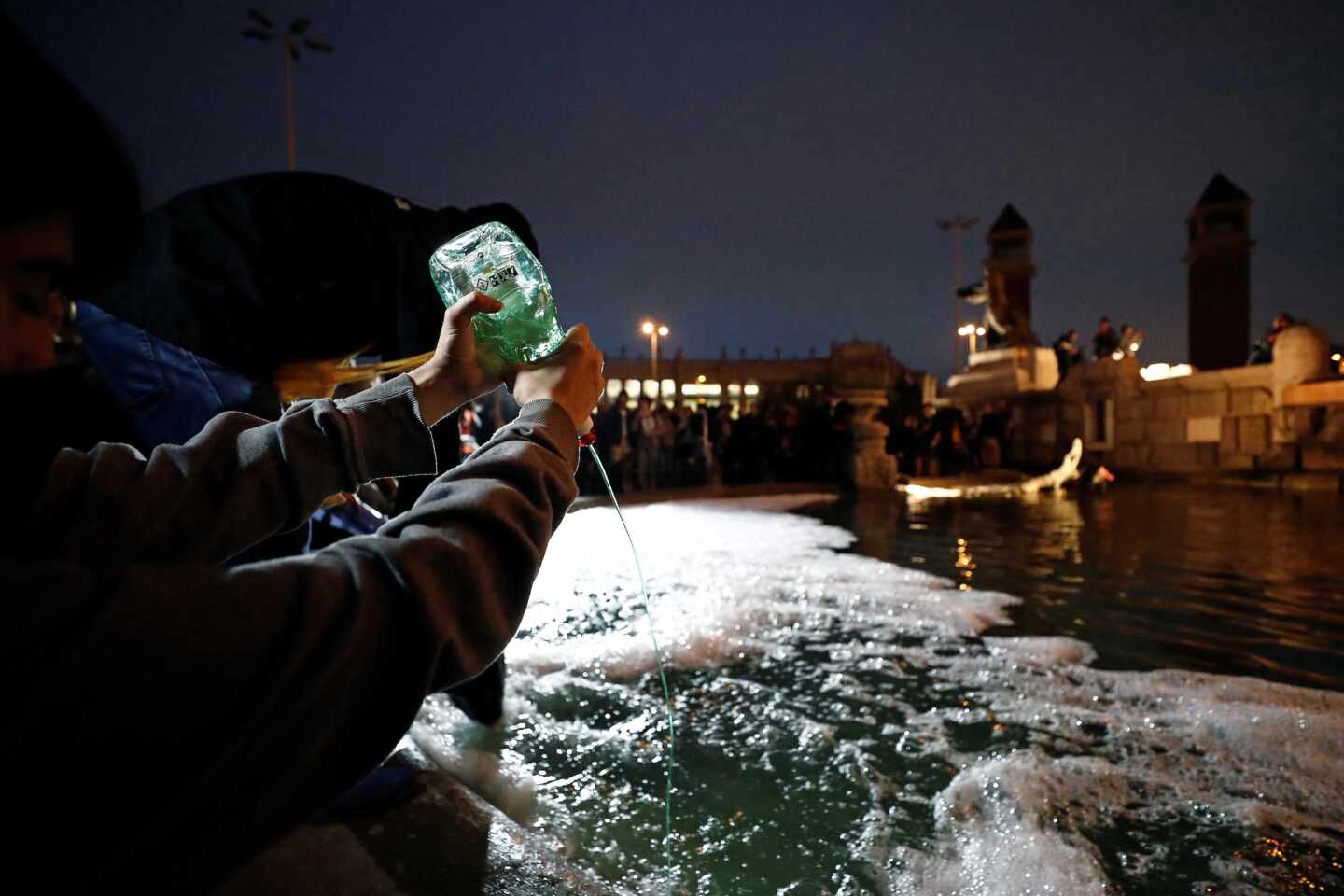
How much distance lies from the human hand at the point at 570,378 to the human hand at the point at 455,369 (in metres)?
0.20

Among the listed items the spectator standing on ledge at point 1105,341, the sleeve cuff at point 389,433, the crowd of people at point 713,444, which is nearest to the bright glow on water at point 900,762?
the sleeve cuff at point 389,433

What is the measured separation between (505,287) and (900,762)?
2.20 meters

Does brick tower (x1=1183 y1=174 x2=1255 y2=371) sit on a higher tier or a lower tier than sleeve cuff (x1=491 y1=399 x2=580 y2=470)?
higher

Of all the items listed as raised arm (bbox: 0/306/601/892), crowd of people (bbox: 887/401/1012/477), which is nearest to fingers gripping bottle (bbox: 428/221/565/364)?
raised arm (bbox: 0/306/601/892)

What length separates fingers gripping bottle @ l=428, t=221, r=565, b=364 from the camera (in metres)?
1.64

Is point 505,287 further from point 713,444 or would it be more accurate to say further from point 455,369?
point 713,444

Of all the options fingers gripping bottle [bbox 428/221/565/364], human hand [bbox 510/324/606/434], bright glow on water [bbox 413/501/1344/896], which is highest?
fingers gripping bottle [bbox 428/221/565/364]

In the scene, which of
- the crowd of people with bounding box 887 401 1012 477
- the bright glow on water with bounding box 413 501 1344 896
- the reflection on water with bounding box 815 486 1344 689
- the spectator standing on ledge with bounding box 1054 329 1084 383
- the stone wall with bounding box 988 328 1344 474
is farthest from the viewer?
the spectator standing on ledge with bounding box 1054 329 1084 383

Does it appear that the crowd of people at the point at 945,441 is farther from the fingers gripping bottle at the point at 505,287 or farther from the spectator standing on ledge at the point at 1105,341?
the fingers gripping bottle at the point at 505,287

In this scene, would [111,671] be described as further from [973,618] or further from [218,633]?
[973,618]

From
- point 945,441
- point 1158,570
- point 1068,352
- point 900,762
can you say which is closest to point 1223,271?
point 1068,352

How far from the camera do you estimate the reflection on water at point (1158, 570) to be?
3.91m

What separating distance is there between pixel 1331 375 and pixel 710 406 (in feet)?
44.2

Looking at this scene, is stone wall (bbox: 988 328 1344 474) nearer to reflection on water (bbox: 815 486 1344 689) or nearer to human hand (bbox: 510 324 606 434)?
reflection on water (bbox: 815 486 1344 689)
